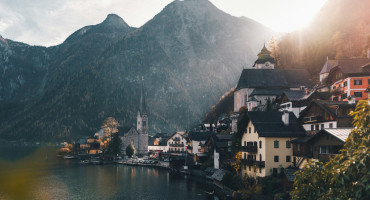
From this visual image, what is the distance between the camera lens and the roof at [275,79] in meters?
97.3

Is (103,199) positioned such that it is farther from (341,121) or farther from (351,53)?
(351,53)

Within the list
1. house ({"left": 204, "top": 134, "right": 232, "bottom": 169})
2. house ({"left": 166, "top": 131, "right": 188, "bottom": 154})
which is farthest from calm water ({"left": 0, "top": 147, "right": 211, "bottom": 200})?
house ({"left": 166, "top": 131, "right": 188, "bottom": 154})

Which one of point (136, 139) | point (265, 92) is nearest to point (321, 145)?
point (265, 92)

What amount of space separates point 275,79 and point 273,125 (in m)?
49.5

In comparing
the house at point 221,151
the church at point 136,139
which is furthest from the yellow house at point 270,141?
the church at point 136,139

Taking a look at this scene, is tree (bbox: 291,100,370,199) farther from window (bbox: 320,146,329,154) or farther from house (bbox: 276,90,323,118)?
house (bbox: 276,90,323,118)

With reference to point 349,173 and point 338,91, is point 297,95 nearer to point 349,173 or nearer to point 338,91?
point 338,91

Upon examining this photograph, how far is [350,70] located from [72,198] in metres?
62.8

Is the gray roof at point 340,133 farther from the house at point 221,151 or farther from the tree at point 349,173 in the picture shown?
the house at point 221,151

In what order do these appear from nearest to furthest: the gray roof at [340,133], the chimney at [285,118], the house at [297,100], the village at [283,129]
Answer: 1. the gray roof at [340,133]
2. the village at [283,129]
3. the chimney at [285,118]
4. the house at [297,100]

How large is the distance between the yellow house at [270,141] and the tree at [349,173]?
115ft

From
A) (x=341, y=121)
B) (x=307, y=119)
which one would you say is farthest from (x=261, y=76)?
(x=341, y=121)

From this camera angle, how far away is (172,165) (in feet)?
347

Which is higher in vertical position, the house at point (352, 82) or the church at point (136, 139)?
the house at point (352, 82)
